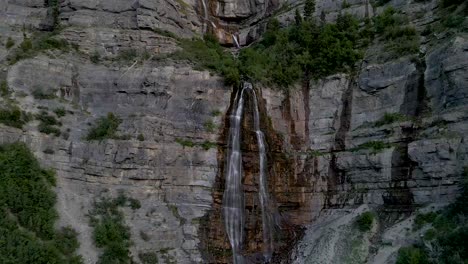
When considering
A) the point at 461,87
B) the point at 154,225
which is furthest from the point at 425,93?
the point at 154,225

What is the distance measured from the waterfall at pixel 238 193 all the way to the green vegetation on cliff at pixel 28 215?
7.38m

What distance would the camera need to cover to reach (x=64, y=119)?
24922 mm

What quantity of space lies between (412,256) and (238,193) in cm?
902

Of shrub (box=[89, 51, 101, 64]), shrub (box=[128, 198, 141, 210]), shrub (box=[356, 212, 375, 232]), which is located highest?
shrub (box=[89, 51, 101, 64])

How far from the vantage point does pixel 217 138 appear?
86.0 ft

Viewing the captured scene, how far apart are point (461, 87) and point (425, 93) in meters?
2.23

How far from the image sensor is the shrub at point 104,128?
81.2 feet

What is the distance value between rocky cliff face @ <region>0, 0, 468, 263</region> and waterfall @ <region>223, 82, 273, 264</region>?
39 cm

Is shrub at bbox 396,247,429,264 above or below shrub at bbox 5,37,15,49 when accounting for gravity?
below

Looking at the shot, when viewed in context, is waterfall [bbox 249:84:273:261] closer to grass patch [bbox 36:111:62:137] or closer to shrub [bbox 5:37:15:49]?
grass patch [bbox 36:111:62:137]

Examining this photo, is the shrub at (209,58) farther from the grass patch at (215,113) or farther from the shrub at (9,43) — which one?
the shrub at (9,43)

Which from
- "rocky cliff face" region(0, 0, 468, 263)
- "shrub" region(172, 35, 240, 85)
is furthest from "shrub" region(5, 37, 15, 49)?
"shrub" region(172, 35, 240, 85)

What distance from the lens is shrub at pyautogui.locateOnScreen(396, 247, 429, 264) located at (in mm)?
19000

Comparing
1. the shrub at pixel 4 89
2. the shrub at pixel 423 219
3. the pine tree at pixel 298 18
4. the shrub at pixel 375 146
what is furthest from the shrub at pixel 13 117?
the pine tree at pixel 298 18
